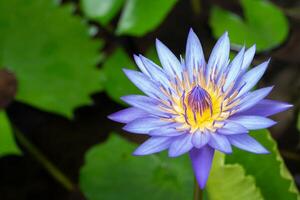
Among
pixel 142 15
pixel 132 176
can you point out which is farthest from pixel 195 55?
pixel 142 15

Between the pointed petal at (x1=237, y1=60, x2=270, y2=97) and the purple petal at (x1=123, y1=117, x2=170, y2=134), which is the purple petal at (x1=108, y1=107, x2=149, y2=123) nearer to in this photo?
the purple petal at (x1=123, y1=117, x2=170, y2=134)

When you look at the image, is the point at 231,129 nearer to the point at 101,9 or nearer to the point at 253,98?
the point at 253,98

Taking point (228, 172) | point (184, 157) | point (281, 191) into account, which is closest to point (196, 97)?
point (228, 172)

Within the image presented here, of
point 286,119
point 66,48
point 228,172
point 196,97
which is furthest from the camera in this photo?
point 66,48

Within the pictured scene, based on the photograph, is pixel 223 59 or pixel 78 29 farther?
pixel 78 29

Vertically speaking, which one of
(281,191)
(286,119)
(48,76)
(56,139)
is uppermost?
(48,76)

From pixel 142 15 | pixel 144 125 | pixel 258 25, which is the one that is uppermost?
pixel 144 125

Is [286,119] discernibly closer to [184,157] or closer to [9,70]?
[184,157]
